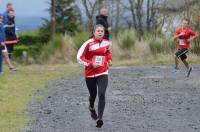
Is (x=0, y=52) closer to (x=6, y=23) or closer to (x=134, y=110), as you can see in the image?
(x=6, y=23)

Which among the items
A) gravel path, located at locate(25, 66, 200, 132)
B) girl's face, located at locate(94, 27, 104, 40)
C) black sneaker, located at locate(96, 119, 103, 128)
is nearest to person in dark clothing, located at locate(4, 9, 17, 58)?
gravel path, located at locate(25, 66, 200, 132)

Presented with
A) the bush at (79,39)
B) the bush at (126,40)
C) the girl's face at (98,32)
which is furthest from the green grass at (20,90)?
the bush at (126,40)

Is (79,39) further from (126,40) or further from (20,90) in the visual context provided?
(20,90)

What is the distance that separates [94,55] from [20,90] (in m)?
4.61

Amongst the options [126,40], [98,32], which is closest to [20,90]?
[98,32]

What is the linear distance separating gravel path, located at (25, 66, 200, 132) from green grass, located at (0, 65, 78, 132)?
0.24m

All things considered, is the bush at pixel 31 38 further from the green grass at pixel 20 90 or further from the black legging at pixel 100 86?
the black legging at pixel 100 86

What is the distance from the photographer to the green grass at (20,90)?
9953mm

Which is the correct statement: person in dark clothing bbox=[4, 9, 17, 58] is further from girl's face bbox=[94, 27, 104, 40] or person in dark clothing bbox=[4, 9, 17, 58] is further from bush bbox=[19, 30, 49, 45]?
bush bbox=[19, 30, 49, 45]

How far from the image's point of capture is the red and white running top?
382 inches

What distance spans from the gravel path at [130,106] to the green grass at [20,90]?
9.5 inches

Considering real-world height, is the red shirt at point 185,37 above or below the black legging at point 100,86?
below

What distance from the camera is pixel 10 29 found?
739 inches

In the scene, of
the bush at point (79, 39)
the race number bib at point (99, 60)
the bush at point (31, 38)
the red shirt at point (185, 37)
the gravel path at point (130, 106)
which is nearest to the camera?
the gravel path at point (130, 106)
